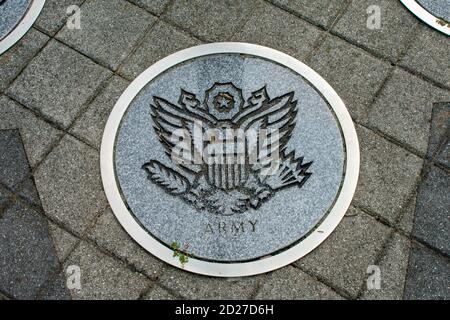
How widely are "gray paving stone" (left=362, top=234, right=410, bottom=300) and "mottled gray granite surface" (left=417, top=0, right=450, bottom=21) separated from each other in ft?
5.06

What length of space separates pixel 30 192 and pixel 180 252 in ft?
3.21

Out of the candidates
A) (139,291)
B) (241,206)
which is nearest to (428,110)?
(241,206)

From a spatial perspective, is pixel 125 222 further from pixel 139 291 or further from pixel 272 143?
pixel 272 143

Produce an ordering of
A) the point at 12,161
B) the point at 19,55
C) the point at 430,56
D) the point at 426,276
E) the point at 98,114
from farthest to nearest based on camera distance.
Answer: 1. the point at 19,55
2. the point at 430,56
3. the point at 98,114
4. the point at 12,161
5. the point at 426,276

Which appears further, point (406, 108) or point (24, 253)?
point (406, 108)

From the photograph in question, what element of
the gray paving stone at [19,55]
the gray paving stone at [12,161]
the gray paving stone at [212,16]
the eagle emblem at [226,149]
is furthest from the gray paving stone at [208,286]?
the gray paving stone at [19,55]

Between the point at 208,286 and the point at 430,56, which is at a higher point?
the point at 430,56

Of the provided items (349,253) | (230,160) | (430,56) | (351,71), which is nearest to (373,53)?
(351,71)

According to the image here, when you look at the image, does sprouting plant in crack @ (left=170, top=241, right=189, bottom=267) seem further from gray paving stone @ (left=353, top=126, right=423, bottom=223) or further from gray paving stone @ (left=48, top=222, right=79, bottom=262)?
gray paving stone @ (left=353, top=126, right=423, bottom=223)

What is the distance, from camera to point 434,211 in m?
3.22

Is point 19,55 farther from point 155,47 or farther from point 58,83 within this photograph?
point 155,47

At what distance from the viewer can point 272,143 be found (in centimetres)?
334

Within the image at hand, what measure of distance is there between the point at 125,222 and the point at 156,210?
19 centimetres

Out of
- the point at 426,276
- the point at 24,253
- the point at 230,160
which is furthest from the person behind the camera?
the point at 230,160
